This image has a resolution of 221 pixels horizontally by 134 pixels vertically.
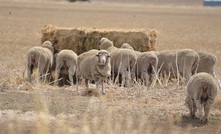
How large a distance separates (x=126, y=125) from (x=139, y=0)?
184445 mm

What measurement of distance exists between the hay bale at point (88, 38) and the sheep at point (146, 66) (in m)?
3.57

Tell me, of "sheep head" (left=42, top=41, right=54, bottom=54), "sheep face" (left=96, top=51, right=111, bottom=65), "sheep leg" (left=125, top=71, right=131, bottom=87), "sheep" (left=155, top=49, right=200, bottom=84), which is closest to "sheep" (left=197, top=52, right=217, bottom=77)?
"sheep" (left=155, top=49, right=200, bottom=84)

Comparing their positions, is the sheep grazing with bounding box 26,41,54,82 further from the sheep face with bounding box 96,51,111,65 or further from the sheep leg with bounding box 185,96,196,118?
the sheep leg with bounding box 185,96,196,118

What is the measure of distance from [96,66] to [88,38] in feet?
20.6

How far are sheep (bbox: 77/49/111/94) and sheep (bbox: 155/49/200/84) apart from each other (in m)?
2.98

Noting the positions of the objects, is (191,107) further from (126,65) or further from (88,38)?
(88,38)

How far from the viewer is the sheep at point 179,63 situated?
57.8 feet

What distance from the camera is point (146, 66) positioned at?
1752 cm

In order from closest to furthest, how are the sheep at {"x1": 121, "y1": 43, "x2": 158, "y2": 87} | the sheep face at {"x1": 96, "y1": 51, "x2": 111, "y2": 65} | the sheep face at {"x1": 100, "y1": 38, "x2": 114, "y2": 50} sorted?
the sheep face at {"x1": 96, "y1": 51, "x2": 111, "y2": 65}
the sheep at {"x1": 121, "y1": 43, "x2": 158, "y2": 87}
the sheep face at {"x1": 100, "y1": 38, "x2": 114, "y2": 50}

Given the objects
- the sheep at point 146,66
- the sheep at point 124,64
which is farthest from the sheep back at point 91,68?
the sheep at point 146,66

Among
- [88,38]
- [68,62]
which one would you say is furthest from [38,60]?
[88,38]

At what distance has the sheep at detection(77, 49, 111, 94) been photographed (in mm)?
14901

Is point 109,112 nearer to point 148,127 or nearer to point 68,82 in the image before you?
point 148,127

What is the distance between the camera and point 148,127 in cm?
1138
